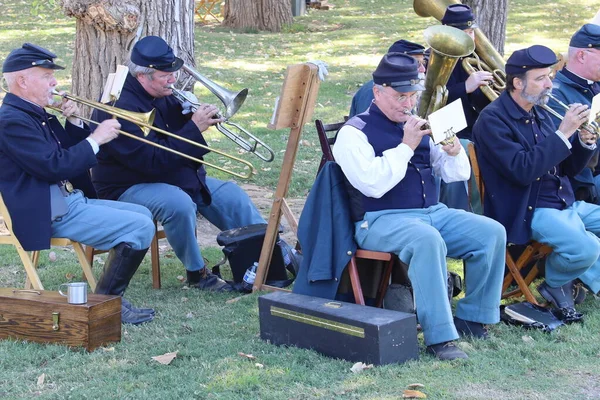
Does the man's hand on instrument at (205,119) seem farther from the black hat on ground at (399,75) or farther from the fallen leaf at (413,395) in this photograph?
the fallen leaf at (413,395)

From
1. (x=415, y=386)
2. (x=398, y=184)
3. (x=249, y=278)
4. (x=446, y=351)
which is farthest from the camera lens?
(x=249, y=278)

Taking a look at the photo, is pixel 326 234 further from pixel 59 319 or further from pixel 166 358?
pixel 59 319

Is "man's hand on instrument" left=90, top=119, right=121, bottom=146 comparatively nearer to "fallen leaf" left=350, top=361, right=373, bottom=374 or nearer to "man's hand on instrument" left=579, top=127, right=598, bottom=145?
"fallen leaf" left=350, top=361, right=373, bottom=374

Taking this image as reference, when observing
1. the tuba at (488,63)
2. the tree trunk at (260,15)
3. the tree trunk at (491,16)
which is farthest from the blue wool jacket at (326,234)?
the tree trunk at (260,15)

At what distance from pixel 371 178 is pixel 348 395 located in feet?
3.55

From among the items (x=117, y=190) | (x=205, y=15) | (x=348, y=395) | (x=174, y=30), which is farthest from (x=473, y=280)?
(x=205, y=15)

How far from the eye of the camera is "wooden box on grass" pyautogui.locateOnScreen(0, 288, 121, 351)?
4355 millimetres

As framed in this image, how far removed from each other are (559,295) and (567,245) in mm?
322

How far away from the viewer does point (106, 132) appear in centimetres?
485

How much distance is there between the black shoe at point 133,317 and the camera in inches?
191

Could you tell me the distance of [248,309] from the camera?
5129 millimetres

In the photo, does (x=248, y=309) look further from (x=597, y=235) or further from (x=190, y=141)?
(x=597, y=235)

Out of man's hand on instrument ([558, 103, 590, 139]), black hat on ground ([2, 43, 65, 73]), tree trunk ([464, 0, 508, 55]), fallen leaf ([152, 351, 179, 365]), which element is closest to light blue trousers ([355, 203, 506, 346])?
man's hand on instrument ([558, 103, 590, 139])

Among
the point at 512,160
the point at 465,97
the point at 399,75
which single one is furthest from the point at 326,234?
the point at 465,97
